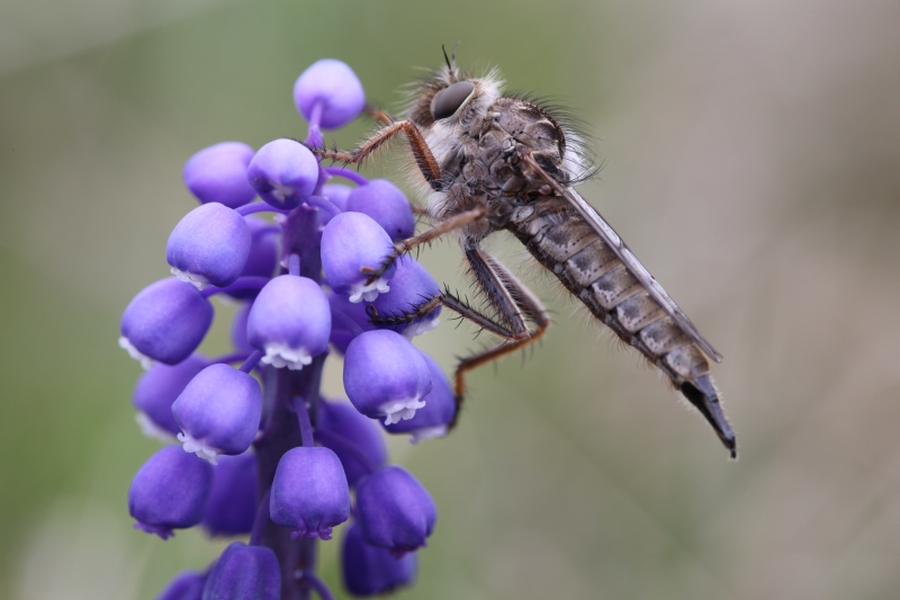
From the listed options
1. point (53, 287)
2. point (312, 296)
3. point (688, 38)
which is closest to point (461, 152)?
point (312, 296)

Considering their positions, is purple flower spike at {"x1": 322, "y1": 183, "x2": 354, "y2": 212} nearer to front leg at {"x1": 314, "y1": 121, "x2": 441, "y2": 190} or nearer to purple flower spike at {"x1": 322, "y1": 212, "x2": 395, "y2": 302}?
front leg at {"x1": 314, "y1": 121, "x2": 441, "y2": 190}

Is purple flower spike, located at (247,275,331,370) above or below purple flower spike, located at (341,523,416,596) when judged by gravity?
above

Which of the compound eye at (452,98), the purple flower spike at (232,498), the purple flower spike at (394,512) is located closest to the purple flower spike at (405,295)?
the purple flower spike at (394,512)

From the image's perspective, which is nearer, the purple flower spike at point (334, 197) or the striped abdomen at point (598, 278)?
the purple flower spike at point (334, 197)

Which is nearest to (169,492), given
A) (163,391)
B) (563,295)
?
(163,391)

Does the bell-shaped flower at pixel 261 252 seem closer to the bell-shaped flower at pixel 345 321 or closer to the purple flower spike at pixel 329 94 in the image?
the bell-shaped flower at pixel 345 321

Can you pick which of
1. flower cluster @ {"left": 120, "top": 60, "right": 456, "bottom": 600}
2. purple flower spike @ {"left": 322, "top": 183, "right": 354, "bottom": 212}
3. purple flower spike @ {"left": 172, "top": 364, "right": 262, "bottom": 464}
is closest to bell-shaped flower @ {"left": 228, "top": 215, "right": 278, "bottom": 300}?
flower cluster @ {"left": 120, "top": 60, "right": 456, "bottom": 600}
